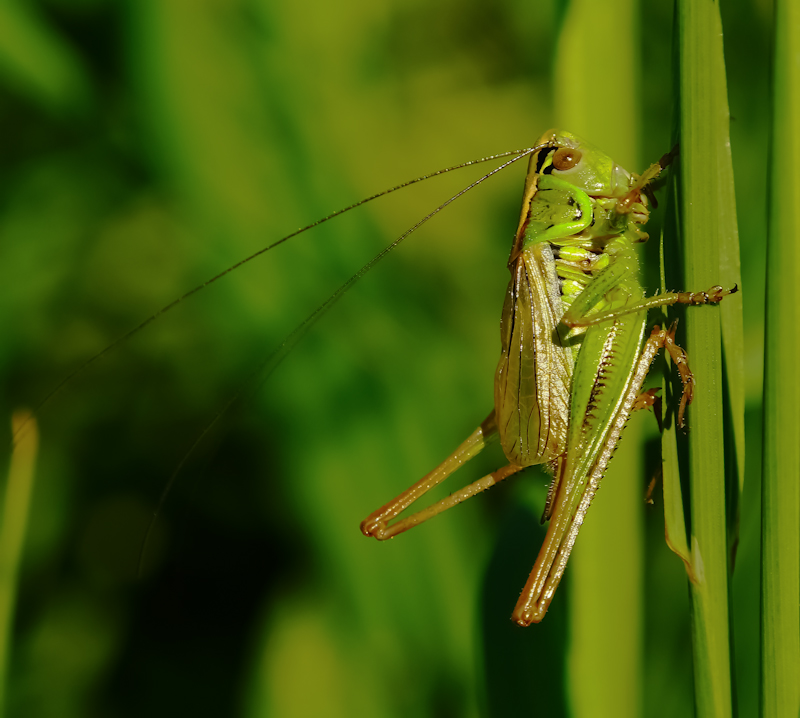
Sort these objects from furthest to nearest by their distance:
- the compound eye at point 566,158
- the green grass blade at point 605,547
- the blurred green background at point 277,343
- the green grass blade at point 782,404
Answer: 1. the blurred green background at point 277,343
2. the compound eye at point 566,158
3. the green grass blade at point 605,547
4. the green grass blade at point 782,404

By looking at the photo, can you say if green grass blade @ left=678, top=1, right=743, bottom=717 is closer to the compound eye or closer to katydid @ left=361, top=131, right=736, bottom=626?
katydid @ left=361, top=131, right=736, bottom=626

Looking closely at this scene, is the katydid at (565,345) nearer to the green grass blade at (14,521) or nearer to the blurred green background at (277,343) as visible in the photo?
the blurred green background at (277,343)

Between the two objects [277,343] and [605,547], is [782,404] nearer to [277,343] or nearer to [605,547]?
[605,547]

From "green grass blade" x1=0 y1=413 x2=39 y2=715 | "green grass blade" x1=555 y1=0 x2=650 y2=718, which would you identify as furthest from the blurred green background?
"green grass blade" x1=0 y1=413 x2=39 y2=715

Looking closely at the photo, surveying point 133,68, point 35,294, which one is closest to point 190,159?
point 133,68

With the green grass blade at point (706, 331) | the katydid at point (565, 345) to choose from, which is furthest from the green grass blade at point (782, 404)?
the katydid at point (565, 345)

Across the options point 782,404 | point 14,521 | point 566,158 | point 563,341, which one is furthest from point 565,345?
point 14,521
